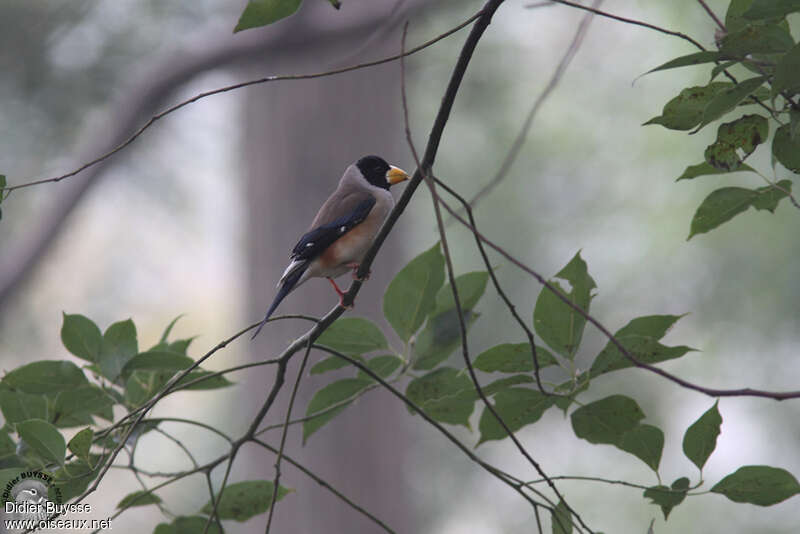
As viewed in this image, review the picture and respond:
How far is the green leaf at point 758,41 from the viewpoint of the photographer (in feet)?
3.65

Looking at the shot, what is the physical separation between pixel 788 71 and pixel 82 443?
1.22 metres

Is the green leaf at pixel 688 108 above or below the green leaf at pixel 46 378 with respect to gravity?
above

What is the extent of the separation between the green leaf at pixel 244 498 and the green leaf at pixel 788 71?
4.02ft

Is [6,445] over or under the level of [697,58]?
under

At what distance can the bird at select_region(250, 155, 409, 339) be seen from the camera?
243 centimetres

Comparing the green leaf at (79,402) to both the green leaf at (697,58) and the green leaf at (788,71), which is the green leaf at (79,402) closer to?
the green leaf at (697,58)

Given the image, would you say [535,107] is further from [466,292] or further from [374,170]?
[374,170]

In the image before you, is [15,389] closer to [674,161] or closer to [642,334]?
[642,334]

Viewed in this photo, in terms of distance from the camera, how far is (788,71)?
3.43ft

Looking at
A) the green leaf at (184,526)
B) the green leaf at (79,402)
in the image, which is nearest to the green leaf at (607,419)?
the green leaf at (184,526)

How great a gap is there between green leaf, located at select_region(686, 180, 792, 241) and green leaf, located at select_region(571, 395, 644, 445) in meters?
0.31

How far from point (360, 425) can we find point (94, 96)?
10.8 ft

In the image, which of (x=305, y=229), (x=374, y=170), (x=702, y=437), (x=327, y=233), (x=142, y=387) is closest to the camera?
(x=702, y=437)

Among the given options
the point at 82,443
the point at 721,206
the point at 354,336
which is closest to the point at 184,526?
the point at 82,443
